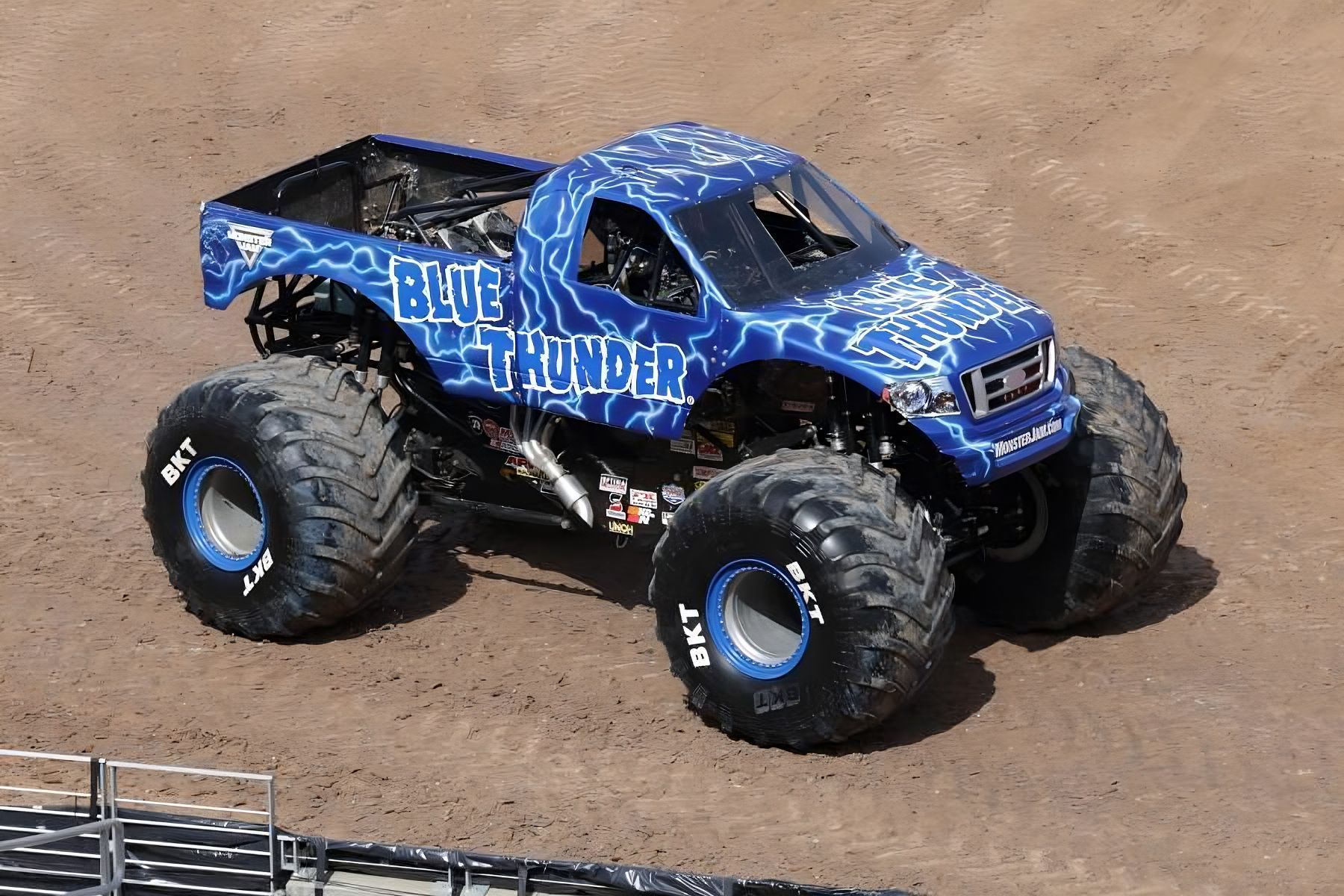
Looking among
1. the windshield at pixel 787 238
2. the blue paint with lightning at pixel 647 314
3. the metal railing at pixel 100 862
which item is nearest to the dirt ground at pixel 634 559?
the metal railing at pixel 100 862

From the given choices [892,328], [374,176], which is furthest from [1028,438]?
[374,176]

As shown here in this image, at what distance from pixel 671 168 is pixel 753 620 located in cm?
256

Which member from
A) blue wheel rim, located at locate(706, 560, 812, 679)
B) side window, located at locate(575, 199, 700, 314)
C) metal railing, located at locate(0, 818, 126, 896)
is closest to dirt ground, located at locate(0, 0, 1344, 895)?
blue wheel rim, located at locate(706, 560, 812, 679)

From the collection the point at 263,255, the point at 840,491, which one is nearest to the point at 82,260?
the point at 263,255

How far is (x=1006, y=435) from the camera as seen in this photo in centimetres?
1055

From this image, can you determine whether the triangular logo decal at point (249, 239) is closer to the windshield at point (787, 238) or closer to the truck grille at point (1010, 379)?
the windshield at point (787, 238)

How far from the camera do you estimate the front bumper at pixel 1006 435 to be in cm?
1034

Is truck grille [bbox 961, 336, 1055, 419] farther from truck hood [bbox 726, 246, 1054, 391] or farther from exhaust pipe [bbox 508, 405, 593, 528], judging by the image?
exhaust pipe [bbox 508, 405, 593, 528]

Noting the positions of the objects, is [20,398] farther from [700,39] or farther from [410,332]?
[700,39]

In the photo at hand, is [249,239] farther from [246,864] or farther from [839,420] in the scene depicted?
[246,864]

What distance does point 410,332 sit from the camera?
1191 cm

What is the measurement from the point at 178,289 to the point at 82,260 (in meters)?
1.12

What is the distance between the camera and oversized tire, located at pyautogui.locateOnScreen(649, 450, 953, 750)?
10.1 m

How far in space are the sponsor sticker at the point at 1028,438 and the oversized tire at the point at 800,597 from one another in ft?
1.72
